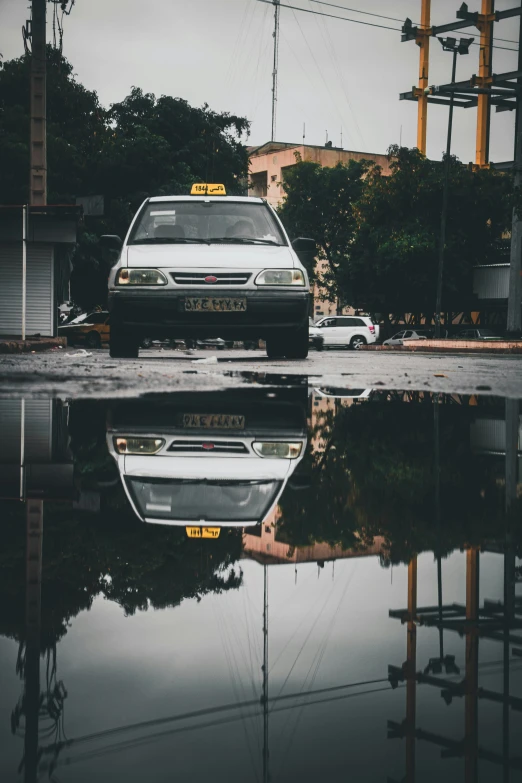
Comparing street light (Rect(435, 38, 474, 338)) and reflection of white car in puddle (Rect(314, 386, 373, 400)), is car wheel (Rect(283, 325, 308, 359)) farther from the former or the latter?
street light (Rect(435, 38, 474, 338))

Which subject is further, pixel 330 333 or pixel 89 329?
pixel 330 333

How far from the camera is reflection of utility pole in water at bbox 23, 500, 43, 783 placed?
4.12 ft

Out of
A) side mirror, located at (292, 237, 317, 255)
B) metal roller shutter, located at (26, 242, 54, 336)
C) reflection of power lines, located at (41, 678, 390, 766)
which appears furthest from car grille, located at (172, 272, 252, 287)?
metal roller shutter, located at (26, 242, 54, 336)

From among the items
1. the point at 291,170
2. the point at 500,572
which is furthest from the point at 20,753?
the point at 291,170

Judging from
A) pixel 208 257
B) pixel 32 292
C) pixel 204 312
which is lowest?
pixel 204 312

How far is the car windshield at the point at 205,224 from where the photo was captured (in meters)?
10.9

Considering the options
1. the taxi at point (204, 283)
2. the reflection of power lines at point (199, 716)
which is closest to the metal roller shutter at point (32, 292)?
the taxi at point (204, 283)

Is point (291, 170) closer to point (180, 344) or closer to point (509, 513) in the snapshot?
point (180, 344)

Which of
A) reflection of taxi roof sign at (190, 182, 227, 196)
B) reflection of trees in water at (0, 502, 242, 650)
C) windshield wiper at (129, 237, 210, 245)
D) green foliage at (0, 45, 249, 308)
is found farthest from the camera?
green foliage at (0, 45, 249, 308)

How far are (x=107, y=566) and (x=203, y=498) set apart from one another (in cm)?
74

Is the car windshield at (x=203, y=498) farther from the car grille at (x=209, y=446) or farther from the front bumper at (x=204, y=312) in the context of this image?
Answer: the front bumper at (x=204, y=312)

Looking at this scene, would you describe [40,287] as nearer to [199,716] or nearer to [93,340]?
[93,340]

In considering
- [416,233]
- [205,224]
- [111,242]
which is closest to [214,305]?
[205,224]

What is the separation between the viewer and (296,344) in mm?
11859
